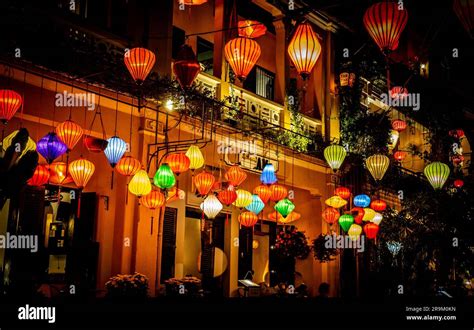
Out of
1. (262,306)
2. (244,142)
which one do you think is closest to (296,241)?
(244,142)

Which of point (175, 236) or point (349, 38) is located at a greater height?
point (349, 38)

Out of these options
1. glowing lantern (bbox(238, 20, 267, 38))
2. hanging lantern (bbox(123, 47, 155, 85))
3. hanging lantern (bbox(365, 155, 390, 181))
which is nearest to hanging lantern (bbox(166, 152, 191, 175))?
hanging lantern (bbox(123, 47, 155, 85))

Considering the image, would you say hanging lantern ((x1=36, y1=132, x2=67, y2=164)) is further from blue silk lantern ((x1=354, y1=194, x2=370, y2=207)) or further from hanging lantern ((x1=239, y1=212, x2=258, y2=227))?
blue silk lantern ((x1=354, y1=194, x2=370, y2=207))

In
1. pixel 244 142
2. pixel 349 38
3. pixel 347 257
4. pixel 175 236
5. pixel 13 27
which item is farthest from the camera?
pixel 349 38

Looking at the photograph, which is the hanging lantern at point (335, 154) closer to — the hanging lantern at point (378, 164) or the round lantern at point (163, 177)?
the hanging lantern at point (378, 164)

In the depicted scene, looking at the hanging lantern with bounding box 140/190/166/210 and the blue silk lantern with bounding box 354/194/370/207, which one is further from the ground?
the blue silk lantern with bounding box 354/194/370/207

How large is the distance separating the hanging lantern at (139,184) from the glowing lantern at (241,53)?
254 centimetres

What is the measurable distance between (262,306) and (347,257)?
12.1 meters

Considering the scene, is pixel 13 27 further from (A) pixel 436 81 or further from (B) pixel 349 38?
(A) pixel 436 81

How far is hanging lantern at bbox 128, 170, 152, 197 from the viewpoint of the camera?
9.71 m

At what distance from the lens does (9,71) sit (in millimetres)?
9000

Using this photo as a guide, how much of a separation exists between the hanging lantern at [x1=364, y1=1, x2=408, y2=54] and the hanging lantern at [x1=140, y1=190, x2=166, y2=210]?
485 centimetres

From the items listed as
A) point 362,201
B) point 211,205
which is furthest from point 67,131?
point 362,201

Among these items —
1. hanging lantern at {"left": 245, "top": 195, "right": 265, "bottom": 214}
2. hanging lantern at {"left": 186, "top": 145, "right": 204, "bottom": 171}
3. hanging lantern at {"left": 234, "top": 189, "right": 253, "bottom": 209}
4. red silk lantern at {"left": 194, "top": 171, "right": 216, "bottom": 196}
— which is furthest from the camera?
hanging lantern at {"left": 245, "top": 195, "right": 265, "bottom": 214}
